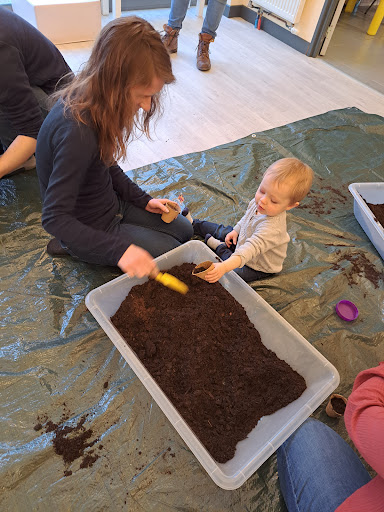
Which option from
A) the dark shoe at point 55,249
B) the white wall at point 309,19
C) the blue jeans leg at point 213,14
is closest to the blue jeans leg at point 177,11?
the blue jeans leg at point 213,14

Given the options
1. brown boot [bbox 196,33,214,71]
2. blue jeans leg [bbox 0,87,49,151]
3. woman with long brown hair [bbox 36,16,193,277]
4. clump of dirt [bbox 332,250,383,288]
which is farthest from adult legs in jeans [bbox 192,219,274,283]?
brown boot [bbox 196,33,214,71]

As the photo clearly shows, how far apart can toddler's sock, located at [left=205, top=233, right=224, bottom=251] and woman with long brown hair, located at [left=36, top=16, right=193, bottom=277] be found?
466mm

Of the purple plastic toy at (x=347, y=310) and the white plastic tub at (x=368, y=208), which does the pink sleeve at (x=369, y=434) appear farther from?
the white plastic tub at (x=368, y=208)

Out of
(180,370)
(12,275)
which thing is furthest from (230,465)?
(12,275)

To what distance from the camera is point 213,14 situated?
2.62 m

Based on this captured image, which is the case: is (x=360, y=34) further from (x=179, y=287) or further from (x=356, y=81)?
(x=179, y=287)

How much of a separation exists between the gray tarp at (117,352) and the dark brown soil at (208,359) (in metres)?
0.09

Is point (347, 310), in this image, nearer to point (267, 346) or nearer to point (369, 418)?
point (267, 346)

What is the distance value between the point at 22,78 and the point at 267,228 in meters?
0.97

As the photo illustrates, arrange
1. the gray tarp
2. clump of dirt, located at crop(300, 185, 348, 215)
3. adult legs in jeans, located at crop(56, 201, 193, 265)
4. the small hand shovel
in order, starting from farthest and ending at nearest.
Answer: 1. clump of dirt, located at crop(300, 185, 348, 215)
2. adult legs in jeans, located at crop(56, 201, 193, 265)
3. the small hand shovel
4. the gray tarp

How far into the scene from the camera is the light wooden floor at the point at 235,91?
2.08 meters

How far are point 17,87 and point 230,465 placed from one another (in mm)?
1321

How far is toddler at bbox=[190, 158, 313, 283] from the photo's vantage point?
45.8 inches

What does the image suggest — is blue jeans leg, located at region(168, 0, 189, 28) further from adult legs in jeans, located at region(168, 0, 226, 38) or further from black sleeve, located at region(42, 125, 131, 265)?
black sleeve, located at region(42, 125, 131, 265)
